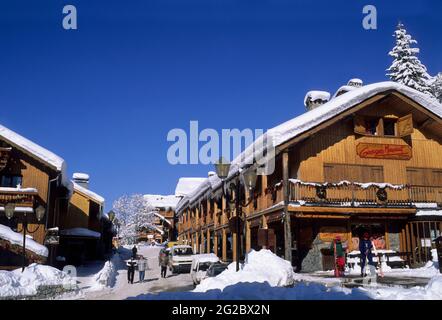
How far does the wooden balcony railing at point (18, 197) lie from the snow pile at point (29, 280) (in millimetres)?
6050

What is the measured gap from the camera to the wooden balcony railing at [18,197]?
920 inches

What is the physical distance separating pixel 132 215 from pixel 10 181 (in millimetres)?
55005

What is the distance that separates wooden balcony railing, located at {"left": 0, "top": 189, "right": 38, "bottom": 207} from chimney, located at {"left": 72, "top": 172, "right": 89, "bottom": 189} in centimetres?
2588

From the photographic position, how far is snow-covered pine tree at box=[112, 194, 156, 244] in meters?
76.9

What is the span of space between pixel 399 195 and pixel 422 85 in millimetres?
29332

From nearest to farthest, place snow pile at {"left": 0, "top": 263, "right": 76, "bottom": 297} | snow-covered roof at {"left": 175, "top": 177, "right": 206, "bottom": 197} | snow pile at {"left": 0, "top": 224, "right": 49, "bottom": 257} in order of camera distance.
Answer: snow pile at {"left": 0, "top": 263, "right": 76, "bottom": 297} → snow pile at {"left": 0, "top": 224, "right": 49, "bottom": 257} → snow-covered roof at {"left": 175, "top": 177, "right": 206, "bottom": 197}

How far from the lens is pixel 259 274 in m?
12.9

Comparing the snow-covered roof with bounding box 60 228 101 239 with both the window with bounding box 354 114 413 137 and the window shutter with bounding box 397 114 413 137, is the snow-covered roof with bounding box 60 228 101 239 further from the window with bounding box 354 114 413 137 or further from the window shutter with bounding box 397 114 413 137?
the window shutter with bounding box 397 114 413 137

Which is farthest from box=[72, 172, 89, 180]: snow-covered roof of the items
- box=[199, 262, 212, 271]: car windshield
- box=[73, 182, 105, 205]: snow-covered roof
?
box=[199, 262, 212, 271]: car windshield

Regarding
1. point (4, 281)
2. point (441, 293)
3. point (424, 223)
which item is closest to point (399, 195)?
point (424, 223)

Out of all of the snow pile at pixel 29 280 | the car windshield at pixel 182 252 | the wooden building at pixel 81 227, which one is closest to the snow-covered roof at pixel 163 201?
the wooden building at pixel 81 227

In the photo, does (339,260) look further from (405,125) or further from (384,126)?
(384,126)

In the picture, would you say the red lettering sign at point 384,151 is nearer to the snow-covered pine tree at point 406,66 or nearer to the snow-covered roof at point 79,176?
the snow-covered pine tree at point 406,66
